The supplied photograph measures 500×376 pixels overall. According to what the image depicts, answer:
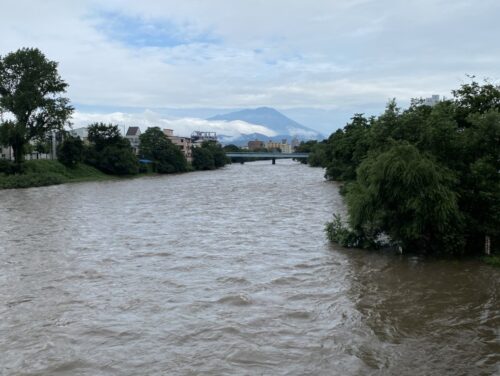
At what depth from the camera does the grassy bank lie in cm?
5456

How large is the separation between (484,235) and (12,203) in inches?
1344

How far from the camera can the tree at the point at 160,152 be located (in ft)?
285

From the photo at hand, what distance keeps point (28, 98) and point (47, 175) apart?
917 cm

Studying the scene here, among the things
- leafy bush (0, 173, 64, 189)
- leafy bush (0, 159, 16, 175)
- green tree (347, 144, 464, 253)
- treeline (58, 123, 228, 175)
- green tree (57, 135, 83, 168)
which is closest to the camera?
green tree (347, 144, 464, 253)

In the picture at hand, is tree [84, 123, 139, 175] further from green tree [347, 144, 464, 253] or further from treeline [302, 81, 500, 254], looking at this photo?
green tree [347, 144, 464, 253]

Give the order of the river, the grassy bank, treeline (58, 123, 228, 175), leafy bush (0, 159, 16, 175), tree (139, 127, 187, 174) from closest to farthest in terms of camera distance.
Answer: the river, the grassy bank, leafy bush (0, 159, 16, 175), treeline (58, 123, 228, 175), tree (139, 127, 187, 174)

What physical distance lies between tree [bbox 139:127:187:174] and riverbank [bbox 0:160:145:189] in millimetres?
13657

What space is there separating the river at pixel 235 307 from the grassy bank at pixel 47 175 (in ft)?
112

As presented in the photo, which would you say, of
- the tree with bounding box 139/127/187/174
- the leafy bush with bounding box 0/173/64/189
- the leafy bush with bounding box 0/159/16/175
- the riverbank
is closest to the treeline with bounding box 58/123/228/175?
the tree with bounding box 139/127/187/174

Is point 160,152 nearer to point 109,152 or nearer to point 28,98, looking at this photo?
point 109,152

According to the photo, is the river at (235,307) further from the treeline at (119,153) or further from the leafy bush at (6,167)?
the treeline at (119,153)

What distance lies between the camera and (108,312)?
40.1 ft

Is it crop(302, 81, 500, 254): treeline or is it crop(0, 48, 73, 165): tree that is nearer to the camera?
crop(302, 81, 500, 254): treeline

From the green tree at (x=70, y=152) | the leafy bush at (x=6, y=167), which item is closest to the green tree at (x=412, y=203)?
the leafy bush at (x=6, y=167)
